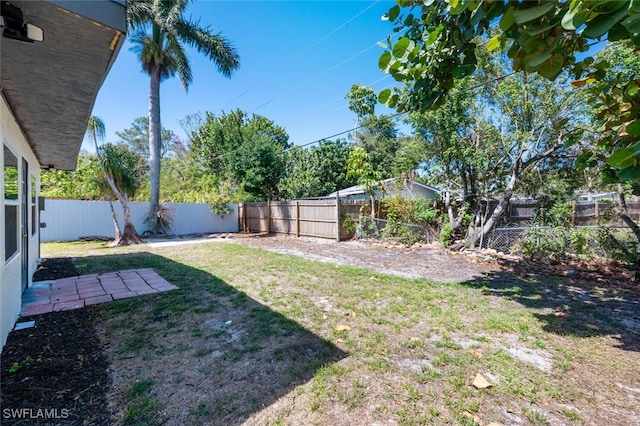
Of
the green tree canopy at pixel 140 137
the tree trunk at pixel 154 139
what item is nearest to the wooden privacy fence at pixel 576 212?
the tree trunk at pixel 154 139

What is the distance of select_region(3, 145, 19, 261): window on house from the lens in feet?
10.3

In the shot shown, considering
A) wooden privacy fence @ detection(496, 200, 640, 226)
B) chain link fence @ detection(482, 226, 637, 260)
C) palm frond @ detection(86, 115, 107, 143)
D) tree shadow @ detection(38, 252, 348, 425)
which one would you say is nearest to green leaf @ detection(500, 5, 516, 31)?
tree shadow @ detection(38, 252, 348, 425)

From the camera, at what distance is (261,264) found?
21.7ft

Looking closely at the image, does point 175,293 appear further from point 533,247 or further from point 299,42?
point 299,42

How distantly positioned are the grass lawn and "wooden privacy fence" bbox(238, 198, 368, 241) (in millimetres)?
5770

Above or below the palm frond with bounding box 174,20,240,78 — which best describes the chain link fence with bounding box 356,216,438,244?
below

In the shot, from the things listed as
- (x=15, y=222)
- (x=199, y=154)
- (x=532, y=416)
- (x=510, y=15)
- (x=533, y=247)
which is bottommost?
(x=532, y=416)

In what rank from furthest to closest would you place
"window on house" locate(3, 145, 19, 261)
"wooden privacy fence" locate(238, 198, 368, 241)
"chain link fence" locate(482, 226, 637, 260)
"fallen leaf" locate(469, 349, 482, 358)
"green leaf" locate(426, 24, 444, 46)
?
"wooden privacy fence" locate(238, 198, 368, 241), "chain link fence" locate(482, 226, 637, 260), "window on house" locate(3, 145, 19, 261), "fallen leaf" locate(469, 349, 482, 358), "green leaf" locate(426, 24, 444, 46)

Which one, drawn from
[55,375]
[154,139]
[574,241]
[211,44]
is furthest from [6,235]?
[211,44]

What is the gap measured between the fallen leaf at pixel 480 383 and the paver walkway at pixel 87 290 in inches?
178

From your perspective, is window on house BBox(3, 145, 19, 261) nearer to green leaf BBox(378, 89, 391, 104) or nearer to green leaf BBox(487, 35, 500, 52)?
green leaf BBox(378, 89, 391, 104)

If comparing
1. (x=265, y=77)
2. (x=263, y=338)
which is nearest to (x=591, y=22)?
(x=263, y=338)

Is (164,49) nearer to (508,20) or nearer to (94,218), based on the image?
(94,218)

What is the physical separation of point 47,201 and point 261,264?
10.3 metres
